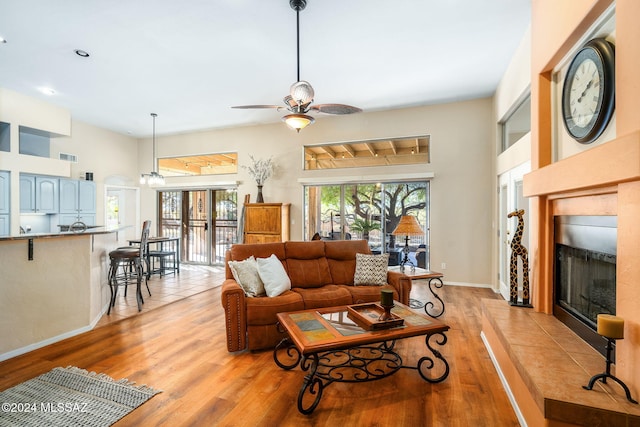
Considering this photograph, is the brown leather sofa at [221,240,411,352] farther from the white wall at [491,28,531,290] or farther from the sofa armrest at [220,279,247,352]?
the white wall at [491,28,531,290]

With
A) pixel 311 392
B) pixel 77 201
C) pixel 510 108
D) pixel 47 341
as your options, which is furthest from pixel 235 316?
pixel 77 201

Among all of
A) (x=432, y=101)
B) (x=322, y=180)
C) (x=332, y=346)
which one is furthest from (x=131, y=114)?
(x=332, y=346)

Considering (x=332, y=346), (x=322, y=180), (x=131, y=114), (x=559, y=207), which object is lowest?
(x=332, y=346)

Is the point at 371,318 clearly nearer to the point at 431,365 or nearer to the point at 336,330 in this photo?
the point at 336,330

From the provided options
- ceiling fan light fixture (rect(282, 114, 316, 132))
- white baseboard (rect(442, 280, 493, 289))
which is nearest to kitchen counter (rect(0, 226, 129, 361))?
ceiling fan light fixture (rect(282, 114, 316, 132))

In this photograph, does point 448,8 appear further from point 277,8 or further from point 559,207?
point 559,207

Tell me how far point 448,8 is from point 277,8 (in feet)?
5.57

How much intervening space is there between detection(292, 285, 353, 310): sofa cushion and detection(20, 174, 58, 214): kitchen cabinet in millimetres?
5452

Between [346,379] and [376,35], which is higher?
[376,35]

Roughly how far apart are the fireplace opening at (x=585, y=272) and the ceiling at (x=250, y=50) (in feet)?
7.56

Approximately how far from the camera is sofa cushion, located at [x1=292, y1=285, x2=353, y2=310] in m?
3.06

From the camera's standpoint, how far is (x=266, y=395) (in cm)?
215

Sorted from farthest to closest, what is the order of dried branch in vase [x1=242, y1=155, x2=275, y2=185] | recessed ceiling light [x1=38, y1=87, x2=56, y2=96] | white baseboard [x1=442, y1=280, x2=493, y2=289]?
dried branch in vase [x1=242, y1=155, x2=275, y2=185], white baseboard [x1=442, y1=280, x2=493, y2=289], recessed ceiling light [x1=38, y1=87, x2=56, y2=96]

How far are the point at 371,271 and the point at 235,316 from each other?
1.61 meters
